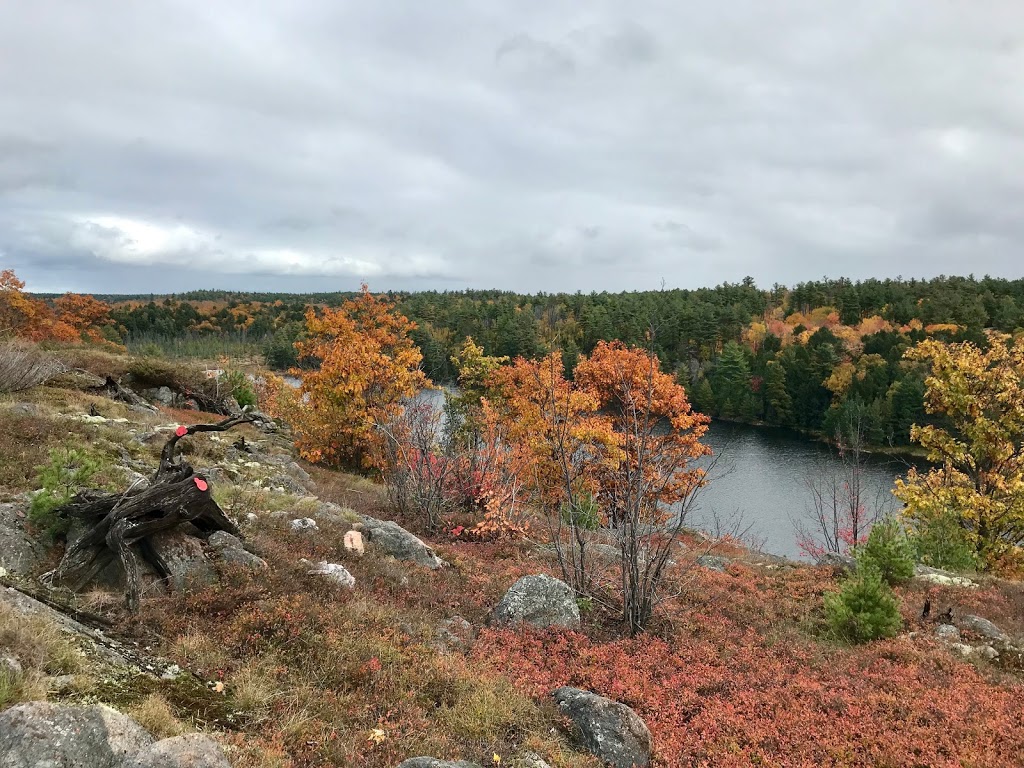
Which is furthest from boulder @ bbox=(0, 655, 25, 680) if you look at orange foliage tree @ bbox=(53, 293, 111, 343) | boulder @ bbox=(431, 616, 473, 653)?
orange foliage tree @ bbox=(53, 293, 111, 343)

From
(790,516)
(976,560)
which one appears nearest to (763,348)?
(790,516)

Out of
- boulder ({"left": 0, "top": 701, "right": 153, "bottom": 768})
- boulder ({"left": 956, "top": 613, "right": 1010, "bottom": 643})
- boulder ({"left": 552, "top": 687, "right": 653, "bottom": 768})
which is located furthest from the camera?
boulder ({"left": 956, "top": 613, "right": 1010, "bottom": 643})

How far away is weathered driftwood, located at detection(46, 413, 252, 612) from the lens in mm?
6789

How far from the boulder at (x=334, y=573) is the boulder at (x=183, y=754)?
4.32 m

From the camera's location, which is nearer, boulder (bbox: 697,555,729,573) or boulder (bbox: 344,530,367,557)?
boulder (bbox: 344,530,367,557)

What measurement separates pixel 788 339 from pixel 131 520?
11001cm

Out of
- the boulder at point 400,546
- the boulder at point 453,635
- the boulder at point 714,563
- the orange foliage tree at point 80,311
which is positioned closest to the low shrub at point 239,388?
the boulder at point 400,546

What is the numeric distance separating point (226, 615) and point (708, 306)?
10944 centimetres

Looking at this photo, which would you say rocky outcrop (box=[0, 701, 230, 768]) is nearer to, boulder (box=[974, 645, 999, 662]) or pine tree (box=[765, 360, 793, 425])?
boulder (box=[974, 645, 999, 662])

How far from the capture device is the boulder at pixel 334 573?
8742mm

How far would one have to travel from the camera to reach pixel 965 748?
6496 mm

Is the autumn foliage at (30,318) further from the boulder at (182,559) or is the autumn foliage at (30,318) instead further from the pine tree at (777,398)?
the pine tree at (777,398)

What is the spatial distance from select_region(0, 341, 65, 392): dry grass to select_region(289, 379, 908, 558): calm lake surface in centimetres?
1474

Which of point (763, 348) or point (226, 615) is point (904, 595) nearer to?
point (226, 615)
